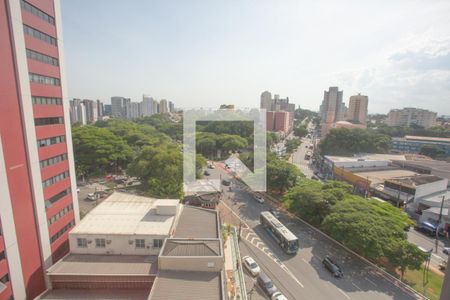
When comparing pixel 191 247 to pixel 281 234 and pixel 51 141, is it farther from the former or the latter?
pixel 51 141

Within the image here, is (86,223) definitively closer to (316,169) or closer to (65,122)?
(65,122)

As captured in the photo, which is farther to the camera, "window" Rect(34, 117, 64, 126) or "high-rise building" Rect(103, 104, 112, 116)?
"high-rise building" Rect(103, 104, 112, 116)

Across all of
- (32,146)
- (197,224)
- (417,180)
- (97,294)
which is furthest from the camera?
(417,180)

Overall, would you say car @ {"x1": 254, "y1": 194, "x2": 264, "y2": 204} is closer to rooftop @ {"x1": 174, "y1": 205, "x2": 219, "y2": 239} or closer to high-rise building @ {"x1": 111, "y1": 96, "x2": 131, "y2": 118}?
rooftop @ {"x1": 174, "y1": 205, "x2": 219, "y2": 239}

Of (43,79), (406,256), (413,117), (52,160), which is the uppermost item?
(43,79)

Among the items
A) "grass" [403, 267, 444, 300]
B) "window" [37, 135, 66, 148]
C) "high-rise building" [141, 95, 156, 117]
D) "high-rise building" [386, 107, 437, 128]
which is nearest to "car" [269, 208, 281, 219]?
"grass" [403, 267, 444, 300]

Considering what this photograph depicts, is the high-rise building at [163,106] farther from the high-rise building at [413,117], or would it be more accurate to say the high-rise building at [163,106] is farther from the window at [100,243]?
the window at [100,243]

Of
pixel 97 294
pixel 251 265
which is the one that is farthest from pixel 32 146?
pixel 251 265
